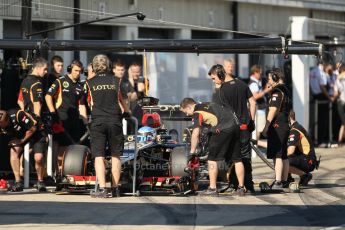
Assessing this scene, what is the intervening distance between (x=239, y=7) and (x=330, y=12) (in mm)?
5257

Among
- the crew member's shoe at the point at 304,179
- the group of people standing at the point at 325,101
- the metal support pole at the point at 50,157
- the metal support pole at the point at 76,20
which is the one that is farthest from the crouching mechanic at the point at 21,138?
the group of people standing at the point at 325,101

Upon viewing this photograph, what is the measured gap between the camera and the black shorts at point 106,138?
50.3 feet

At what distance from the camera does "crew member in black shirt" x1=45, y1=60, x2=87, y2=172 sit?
17.0m

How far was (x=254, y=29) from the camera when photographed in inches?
1190

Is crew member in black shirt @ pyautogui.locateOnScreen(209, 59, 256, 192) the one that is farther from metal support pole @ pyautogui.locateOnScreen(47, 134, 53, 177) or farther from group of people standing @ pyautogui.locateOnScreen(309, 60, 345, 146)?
group of people standing @ pyautogui.locateOnScreen(309, 60, 345, 146)

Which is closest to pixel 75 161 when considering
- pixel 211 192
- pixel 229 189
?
pixel 211 192

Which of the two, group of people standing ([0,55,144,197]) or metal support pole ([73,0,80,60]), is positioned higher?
metal support pole ([73,0,80,60])

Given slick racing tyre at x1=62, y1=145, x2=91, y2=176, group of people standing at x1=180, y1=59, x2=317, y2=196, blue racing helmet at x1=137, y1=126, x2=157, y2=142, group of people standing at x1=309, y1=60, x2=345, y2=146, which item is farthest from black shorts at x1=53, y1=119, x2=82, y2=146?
group of people standing at x1=309, y1=60, x2=345, y2=146

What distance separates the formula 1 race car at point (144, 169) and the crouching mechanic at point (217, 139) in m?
0.36

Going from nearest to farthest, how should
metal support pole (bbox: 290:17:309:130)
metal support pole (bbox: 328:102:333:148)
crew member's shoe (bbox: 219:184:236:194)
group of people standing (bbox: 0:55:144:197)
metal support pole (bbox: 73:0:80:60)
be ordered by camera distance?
1. group of people standing (bbox: 0:55:144:197)
2. crew member's shoe (bbox: 219:184:236:194)
3. metal support pole (bbox: 73:0:80:60)
4. metal support pole (bbox: 290:17:309:130)
5. metal support pole (bbox: 328:102:333:148)

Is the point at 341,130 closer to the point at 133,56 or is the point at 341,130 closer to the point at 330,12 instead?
the point at 133,56

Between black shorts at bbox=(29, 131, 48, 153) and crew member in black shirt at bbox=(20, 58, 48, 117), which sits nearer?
black shorts at bbox=(29, 131, 48, 153)

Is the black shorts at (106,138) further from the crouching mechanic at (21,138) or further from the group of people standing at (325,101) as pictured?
the group of people standing at (325,101)

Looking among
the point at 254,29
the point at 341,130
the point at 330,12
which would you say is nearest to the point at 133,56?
the point at 341,130
